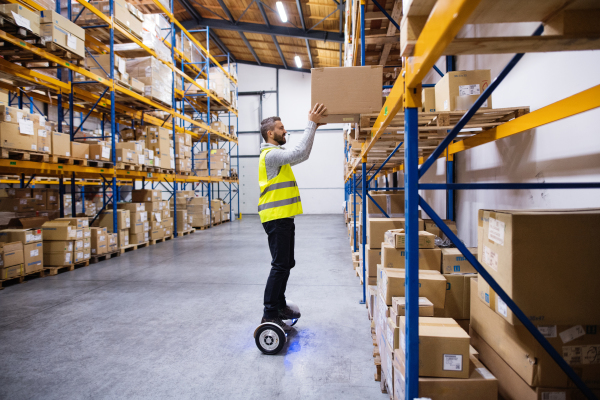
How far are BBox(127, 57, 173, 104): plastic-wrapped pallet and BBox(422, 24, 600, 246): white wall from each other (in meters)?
7.14

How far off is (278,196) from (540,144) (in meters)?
2.19

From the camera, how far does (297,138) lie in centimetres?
1742

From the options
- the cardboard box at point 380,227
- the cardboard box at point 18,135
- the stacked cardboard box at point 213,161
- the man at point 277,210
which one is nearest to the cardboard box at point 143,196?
the cardboard box at point 18,135

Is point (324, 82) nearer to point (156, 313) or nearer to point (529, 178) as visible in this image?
point (529, 178)

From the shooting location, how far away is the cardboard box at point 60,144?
5579mm

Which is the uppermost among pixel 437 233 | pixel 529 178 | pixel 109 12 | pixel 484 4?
pixel 109 12

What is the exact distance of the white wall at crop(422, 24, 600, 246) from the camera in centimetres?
220

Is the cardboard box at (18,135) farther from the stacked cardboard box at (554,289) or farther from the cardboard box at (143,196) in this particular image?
the stacked cardboard box at (554,289)

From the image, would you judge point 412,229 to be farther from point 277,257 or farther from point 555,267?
point 277,257

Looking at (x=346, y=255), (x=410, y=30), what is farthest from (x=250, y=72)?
(x=410, y=30)

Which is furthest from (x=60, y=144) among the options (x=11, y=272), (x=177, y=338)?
(x=177, y=338)

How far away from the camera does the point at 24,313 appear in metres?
3.87

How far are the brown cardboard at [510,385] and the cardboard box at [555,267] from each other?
0.32 meters

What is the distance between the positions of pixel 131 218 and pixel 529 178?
805cm
